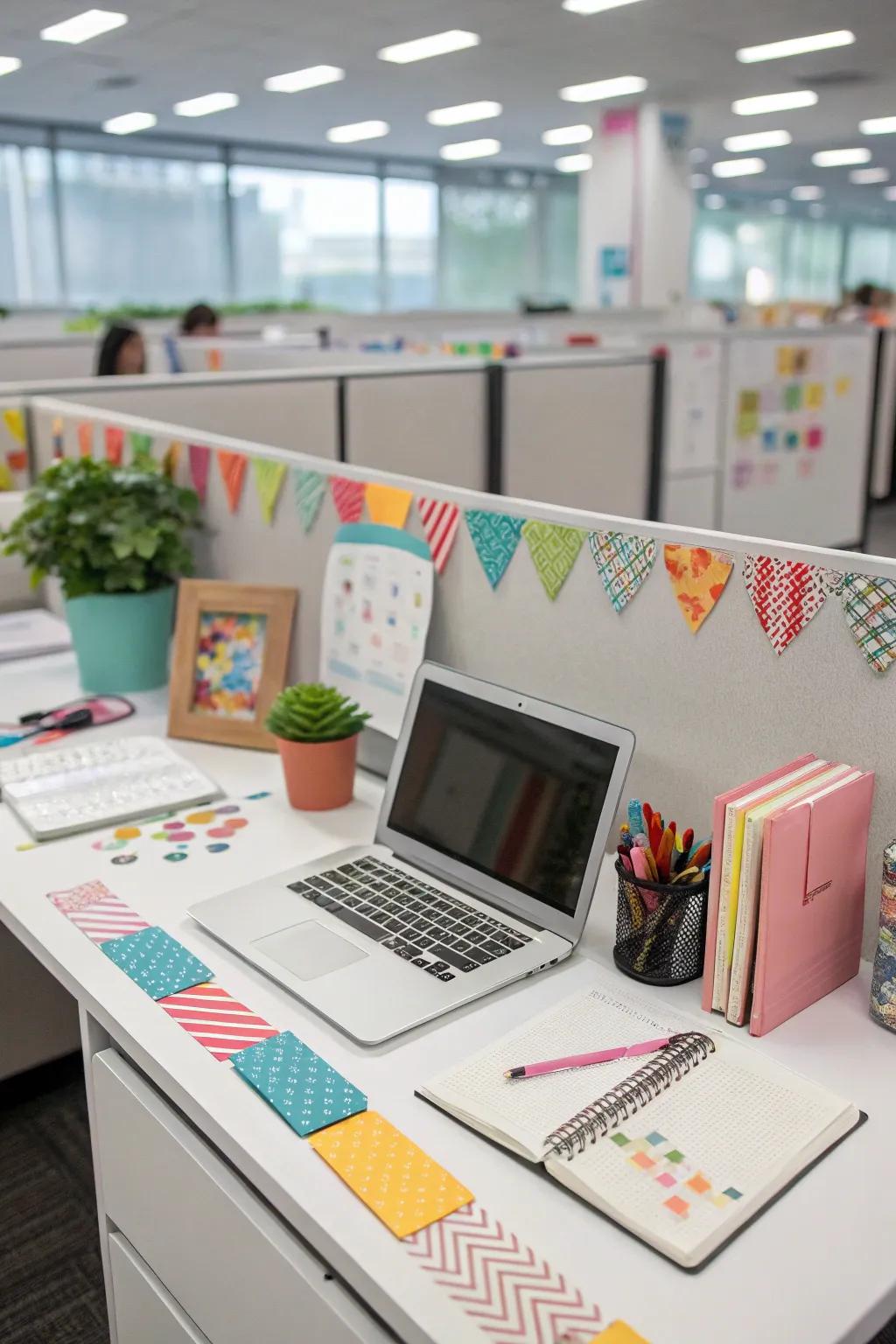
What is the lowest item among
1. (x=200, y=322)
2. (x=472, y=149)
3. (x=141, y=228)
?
(x=200, y=322)

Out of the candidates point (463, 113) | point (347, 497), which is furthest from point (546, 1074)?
point (463, 113)

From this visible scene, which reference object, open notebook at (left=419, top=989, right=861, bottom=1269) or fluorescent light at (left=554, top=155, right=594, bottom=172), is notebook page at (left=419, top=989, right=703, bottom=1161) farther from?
fluorescent light at (left=554, top=155, right=594, bottom=172)

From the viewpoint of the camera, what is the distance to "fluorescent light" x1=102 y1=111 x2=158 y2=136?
9.40 meters

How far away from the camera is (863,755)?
1026mm

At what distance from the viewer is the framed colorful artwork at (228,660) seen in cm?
164

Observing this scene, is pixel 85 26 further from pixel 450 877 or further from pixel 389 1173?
pixel 389 1173

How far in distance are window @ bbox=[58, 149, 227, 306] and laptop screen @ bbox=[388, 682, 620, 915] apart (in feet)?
34.4

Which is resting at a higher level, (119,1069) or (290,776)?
(290,776)

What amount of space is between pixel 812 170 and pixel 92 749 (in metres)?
14.0

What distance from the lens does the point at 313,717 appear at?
4.60 ft

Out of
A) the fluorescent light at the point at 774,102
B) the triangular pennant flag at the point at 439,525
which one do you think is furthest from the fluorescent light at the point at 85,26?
the triangular pennant flag at the point at 439,525

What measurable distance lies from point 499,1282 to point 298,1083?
0.79ft

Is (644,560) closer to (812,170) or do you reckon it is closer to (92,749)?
(92,749)

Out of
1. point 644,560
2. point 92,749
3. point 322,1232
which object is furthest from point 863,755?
point 92,749
